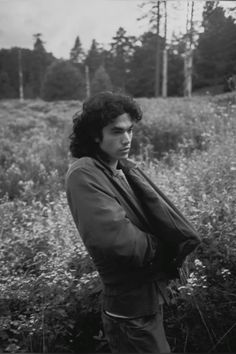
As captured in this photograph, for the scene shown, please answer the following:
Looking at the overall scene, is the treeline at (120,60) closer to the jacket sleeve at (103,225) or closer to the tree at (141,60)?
the tree at (141,60)

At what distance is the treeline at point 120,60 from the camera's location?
3.68 meters

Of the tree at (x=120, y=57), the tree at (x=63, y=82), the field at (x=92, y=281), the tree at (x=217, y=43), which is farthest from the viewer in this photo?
the tree at (x=63, y=82)

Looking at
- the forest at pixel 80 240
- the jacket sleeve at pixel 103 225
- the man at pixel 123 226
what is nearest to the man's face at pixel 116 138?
the man at pixel 123 226

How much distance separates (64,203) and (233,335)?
9.38 ft

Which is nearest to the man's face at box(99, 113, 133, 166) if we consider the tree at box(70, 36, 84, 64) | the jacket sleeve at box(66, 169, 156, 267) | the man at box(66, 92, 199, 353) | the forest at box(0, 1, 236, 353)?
the man at box(66, 92, 199, 353)

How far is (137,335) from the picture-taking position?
168cm

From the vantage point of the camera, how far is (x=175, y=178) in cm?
492

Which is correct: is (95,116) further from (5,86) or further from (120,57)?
(5,86)

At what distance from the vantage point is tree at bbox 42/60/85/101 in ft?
14.3

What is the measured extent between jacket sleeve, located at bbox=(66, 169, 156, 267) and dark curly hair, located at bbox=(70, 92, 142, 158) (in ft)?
0.93

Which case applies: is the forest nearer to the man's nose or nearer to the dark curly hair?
the dark curly hair

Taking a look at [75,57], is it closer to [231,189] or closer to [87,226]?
[231,189]

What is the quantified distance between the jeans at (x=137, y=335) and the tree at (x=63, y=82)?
286 cm

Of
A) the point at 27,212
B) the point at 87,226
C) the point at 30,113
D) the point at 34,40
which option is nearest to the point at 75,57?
the point at 34,40
